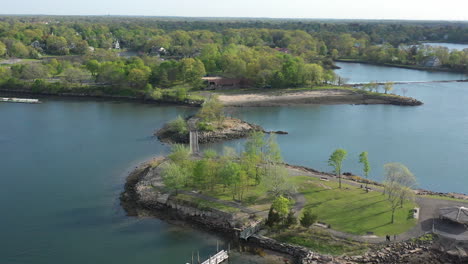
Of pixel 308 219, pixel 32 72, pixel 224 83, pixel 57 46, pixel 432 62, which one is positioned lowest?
pixel 308 219

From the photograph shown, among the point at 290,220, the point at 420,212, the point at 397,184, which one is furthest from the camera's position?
the point at 420,212

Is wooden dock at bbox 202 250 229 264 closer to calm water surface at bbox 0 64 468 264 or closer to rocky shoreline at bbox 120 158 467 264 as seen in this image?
calm water surface at bbox 0 64 468 264

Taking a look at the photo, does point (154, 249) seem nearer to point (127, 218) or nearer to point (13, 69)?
point (127, 218)

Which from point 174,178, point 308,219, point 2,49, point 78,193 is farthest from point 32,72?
point 308,219

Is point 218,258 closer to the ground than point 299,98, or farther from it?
closer to the ground

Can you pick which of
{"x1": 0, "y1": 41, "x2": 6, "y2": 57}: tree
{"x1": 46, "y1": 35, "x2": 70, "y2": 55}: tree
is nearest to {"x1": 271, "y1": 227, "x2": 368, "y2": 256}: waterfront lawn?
{"x1": 0, "y1": 41, "x2": 6, "y2": 57}: tree

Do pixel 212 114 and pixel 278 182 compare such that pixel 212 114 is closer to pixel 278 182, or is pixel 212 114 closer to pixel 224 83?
pixel 278 182
